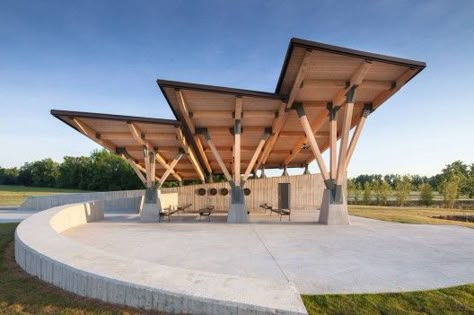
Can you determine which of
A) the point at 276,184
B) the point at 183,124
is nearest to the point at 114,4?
the point at 183,124

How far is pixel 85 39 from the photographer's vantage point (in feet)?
39.3

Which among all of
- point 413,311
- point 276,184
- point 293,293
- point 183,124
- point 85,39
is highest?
point 85,39

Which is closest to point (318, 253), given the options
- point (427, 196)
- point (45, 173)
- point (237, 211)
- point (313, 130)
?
point (237, 211)

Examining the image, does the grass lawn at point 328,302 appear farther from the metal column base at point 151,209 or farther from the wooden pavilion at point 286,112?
the metal column base at point 151,209

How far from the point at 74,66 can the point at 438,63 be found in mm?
14137

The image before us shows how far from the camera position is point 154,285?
3.49m

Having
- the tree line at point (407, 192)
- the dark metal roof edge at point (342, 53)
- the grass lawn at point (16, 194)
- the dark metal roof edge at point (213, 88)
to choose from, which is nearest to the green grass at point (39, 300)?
the dark metal roof edge at point (213, 88)

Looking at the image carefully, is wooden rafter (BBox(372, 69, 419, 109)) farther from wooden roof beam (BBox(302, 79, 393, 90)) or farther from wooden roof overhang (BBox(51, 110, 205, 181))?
wooden roof overhang (BBox(51, 110, 205, 181))

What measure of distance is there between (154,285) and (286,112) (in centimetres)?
1025

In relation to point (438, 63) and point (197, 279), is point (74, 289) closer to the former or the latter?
point (197, 279)

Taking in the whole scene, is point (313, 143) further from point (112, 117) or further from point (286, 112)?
point (112, 117)

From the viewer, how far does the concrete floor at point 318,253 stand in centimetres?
479

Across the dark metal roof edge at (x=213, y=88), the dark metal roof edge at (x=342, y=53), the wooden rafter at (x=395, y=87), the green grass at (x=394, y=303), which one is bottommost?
the green grass at (x=394, y=303)

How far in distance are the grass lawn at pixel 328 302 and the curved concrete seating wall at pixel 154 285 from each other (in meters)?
0.15
